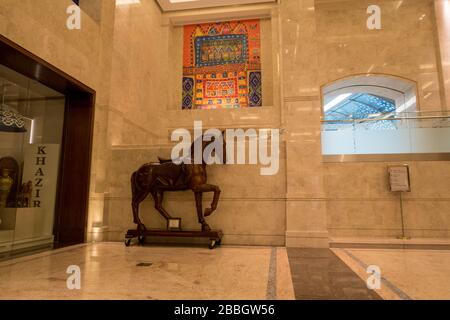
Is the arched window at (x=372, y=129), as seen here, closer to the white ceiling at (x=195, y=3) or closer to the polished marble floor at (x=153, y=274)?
the polished marble floor at (x=153, y=274)

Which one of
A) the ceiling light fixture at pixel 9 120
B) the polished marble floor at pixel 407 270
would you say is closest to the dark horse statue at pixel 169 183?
the ceiling light fixture at pixel 9 120

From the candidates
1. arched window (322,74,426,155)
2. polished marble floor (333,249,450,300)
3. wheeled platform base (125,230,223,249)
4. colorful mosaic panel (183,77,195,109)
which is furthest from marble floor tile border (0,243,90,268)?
colorful mosaic panel (183,77,195,109)

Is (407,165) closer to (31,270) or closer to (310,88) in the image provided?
(310,88)

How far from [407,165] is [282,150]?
258 cm

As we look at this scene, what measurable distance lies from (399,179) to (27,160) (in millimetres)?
6152

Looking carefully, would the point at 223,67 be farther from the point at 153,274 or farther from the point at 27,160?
the point at 153,274

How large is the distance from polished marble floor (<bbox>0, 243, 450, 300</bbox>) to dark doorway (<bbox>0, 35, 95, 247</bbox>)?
793 mm

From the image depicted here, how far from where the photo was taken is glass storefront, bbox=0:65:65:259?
4027mm

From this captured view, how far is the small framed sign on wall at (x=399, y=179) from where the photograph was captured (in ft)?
17.0

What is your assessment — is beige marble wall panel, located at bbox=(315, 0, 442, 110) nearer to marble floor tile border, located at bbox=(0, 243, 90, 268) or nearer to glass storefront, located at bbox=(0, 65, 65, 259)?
glass storefront, located at bbox=(0, 65, 65, 259)

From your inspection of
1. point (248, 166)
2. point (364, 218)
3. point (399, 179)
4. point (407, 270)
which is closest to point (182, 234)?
point (248, 166)

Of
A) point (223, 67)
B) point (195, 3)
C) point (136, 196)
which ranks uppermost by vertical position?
point (195, 3)

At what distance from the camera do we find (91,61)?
198 inches

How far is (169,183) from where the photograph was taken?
4379 mm
